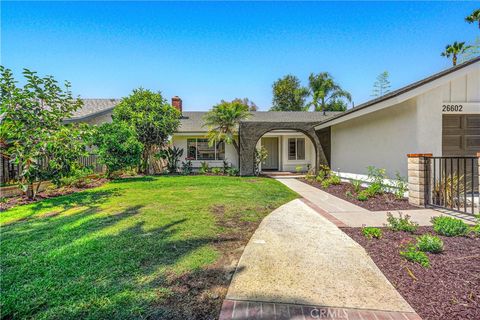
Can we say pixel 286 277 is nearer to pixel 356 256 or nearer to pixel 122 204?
pixel 356 256

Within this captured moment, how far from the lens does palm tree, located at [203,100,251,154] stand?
49.3ft

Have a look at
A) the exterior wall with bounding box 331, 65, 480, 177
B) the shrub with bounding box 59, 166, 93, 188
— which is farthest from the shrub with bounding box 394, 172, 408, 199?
the shrub with bounding box 59, 166, 93, 188

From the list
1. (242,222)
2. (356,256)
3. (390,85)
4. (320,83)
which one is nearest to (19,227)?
(242,222)

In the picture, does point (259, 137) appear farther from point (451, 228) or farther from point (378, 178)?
point (451, 228)

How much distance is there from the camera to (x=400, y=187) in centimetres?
764

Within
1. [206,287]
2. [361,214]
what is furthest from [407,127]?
[206,287]

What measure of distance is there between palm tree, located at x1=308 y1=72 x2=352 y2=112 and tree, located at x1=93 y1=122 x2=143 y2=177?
24.2 meters

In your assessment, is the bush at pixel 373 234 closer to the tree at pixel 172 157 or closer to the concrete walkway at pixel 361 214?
the concrete walkway at pixel 361 214

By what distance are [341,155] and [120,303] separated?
40.3 ft

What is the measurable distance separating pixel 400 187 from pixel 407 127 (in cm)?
195

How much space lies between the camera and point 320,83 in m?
30.0

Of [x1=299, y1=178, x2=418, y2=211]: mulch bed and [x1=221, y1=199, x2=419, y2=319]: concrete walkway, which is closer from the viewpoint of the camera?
[x1=221, y1=199, x2=419, y2=319]: concrete walkway

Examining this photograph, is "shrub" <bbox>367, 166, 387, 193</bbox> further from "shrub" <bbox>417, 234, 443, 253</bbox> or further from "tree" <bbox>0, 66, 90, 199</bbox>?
"tree" <bbox>0, 66, 90, 199</bbox>

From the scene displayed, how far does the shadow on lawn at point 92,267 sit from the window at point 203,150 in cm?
1244
